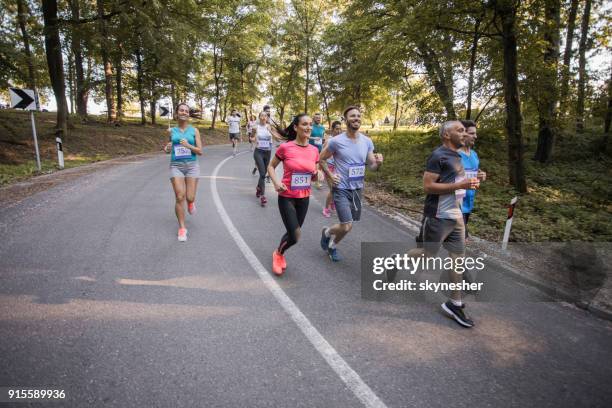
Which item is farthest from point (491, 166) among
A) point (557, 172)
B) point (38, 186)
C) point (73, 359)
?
point (38, 186)

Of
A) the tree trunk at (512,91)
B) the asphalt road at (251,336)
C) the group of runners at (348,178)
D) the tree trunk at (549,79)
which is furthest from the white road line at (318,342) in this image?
the tree trunk at (549,79)

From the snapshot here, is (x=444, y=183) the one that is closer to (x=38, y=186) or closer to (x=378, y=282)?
(x=378, y=282)

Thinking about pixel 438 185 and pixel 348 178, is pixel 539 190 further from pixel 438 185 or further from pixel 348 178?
pixel 438 185

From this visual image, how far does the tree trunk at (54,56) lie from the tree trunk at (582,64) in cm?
2156

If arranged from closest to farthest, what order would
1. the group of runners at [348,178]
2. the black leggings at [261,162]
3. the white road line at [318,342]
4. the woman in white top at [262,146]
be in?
the white road line at [318,342], the group of runners at [348,178], the black leggings at [261,162], the woman in white top at [262,146]

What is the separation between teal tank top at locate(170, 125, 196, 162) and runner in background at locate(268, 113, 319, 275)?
2.03m

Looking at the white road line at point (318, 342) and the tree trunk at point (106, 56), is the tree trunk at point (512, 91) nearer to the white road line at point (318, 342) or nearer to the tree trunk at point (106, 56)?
the white road line at point (318, 342)

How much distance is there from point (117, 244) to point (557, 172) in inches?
609

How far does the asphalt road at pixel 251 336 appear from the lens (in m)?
2.45

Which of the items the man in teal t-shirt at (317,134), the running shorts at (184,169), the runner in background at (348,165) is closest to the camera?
the runner in background at (348,165)

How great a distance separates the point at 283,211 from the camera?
4270 mm

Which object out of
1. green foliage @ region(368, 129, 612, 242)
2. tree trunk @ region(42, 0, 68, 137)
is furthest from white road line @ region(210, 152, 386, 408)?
tree trunk @ region(42, 0, 68, 137)

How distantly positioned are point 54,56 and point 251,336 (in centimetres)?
1882

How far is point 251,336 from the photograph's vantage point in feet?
9.98
